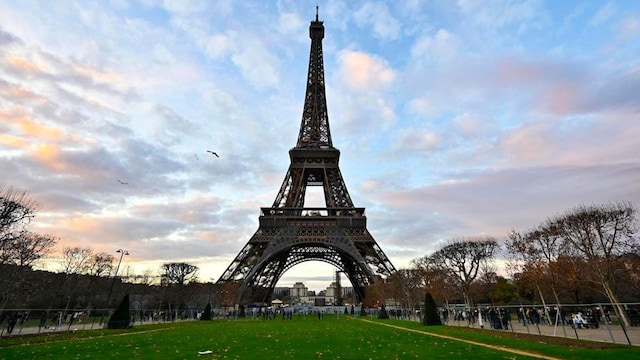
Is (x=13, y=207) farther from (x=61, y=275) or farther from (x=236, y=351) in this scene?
(x=61, y=275)

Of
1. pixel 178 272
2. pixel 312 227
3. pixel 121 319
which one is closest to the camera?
pixel 121 319

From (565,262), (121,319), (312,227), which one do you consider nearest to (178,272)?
(312,227)

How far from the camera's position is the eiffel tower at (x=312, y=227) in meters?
52.8

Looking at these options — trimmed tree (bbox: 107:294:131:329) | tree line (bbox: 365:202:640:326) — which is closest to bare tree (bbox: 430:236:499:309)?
tree line (bbox: 365:202:640:326)

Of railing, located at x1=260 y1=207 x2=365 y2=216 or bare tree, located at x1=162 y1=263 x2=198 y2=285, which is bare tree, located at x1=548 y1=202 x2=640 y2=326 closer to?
railing, located at x1=260 y1=207 x2=365 y2=216

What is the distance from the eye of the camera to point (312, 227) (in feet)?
186

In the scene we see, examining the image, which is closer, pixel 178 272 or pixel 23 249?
pixel 23 249

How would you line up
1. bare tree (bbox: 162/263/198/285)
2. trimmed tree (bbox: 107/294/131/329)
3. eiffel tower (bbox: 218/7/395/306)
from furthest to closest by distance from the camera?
bare tree (bbox: 162/263/198/285), eiffel tower (bbox: 218/7/395/306), trimmed tree (bbox: 107/294/131/329)

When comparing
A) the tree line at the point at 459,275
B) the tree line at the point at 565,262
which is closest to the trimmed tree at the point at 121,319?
the tree line at the point at 459,275

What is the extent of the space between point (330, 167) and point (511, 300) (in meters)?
37.9

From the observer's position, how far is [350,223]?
182 feet

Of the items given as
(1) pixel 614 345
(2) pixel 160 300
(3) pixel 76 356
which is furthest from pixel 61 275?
(1) pixel 614 345

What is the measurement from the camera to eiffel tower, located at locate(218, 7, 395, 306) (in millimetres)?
52781

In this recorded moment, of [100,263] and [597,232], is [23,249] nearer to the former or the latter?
[100,263]
